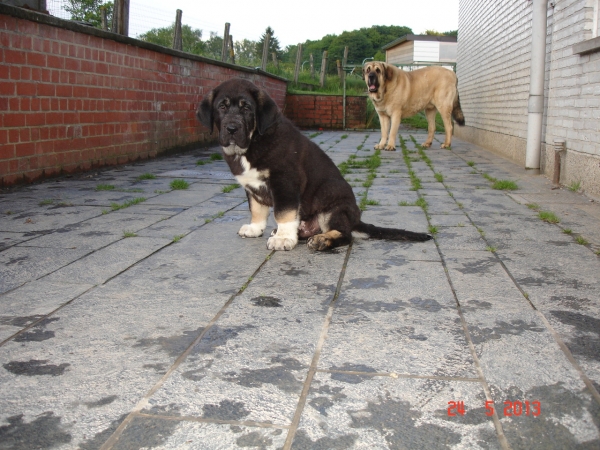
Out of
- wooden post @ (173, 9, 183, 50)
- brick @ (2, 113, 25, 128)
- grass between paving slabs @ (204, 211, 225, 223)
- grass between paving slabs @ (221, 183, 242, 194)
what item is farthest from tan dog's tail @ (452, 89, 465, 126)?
brick @ (2, 113, 25, 128)

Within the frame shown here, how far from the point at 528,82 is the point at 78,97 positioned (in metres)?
6.79

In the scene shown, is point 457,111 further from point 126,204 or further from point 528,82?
point 126,204

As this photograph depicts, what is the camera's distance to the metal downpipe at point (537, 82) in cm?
830

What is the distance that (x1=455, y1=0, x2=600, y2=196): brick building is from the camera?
6.58 m

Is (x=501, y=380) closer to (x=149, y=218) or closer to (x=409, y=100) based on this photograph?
(x=149, y=218)

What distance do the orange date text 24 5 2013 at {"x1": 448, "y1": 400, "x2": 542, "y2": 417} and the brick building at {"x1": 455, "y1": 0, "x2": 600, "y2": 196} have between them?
4882 mm

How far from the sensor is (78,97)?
25.8 feet

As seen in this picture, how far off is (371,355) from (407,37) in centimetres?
4710

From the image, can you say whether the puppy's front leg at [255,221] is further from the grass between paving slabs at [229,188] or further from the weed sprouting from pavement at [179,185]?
the weed sprouting from pavement at [179,185]

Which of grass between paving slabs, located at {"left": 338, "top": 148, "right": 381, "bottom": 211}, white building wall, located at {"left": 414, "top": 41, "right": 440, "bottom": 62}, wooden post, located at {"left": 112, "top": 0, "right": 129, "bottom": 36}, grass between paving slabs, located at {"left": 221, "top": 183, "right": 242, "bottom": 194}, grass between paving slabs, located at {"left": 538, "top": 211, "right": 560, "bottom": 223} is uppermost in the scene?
white building wall, located at {"left": 414, "top": 41, "right": 440, "bottom": 62}

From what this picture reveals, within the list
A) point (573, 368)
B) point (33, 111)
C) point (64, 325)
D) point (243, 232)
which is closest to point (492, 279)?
point (573, 368)

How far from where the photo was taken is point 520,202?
20.1 feet

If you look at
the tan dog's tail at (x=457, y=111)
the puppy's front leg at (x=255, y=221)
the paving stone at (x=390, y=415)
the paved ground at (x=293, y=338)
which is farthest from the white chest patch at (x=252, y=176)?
the tan dog's tail at (x=457, y=111)

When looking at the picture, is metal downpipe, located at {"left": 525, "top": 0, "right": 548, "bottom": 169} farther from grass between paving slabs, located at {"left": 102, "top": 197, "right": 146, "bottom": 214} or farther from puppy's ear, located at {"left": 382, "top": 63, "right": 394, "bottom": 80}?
grass between paving slabs, located at {"left": 102, "top": 197, "right": 146, "bottom": 214}
